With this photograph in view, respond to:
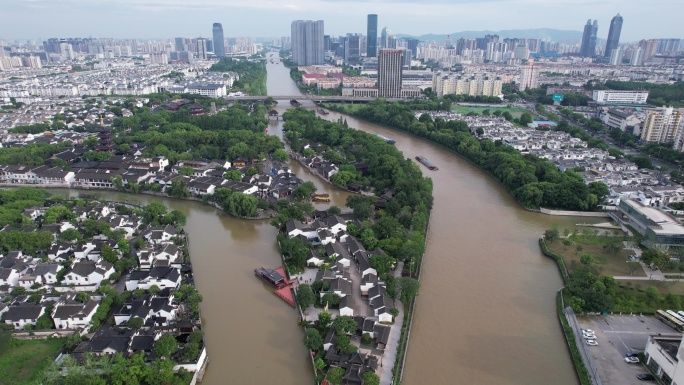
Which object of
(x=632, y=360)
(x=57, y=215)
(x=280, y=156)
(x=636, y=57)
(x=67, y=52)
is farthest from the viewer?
(x=67, y=52)

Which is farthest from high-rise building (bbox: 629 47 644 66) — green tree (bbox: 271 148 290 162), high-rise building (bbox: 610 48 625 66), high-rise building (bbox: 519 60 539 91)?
green tree (bbox: 271 148 290 162)

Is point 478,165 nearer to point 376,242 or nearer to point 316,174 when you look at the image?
point 316,174

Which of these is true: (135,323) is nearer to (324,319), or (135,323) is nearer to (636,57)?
(324,319)

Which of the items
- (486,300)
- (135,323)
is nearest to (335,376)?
(135,323)

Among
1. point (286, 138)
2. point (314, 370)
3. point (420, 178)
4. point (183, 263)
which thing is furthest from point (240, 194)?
point (286, 138)

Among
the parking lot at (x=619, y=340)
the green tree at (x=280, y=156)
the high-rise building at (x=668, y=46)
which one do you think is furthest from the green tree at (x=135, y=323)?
the high-rise building at (x=668, y=46)

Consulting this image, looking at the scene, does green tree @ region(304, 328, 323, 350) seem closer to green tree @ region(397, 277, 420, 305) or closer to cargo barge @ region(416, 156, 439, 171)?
green tree @ region(397, 277, 420, 305)
